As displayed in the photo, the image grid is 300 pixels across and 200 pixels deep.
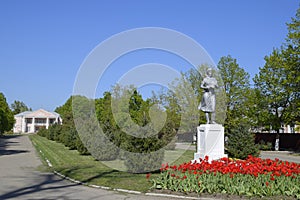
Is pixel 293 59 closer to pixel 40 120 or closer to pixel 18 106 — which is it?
pixel 40 120

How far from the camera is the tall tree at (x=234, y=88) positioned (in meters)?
33.5

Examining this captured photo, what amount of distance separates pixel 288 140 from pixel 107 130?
23287 millimetres

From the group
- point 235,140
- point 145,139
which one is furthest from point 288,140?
point 145,139

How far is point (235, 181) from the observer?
8438 mm

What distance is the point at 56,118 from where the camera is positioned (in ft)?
386

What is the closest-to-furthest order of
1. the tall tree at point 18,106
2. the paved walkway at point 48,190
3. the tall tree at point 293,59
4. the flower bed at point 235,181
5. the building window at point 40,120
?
the flower bed at point 235,181
the paved walkway at point 48,190
the tall tree at point 293,59
the building window at point 40,120
the tall tree at point 18,106

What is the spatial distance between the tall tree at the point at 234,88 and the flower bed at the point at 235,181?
24601 mm

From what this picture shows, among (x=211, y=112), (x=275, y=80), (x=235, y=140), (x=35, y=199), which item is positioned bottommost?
(x=35, y=199)

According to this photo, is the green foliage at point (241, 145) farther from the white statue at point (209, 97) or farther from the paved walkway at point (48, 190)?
the paved walkway at point (48, 190)

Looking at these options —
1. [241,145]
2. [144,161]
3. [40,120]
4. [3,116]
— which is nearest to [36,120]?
[40,120]

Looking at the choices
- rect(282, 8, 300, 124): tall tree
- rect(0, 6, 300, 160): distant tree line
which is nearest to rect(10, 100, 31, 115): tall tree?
rect(0, 6, 300, 160): distant tree line

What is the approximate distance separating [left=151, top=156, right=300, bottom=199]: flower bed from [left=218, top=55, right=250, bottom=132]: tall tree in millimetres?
24601

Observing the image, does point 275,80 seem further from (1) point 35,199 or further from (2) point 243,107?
(1) point 35,199

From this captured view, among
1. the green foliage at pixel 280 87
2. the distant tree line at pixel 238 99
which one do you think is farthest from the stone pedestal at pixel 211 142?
the green foliage at pixel 280 87
